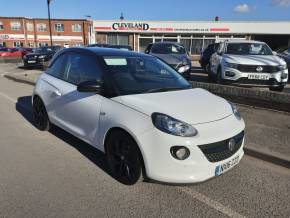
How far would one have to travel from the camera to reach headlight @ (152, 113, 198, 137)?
3.18 metres

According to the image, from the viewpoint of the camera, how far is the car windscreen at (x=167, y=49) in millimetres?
12836

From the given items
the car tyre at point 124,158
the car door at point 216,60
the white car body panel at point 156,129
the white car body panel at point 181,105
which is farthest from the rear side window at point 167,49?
the car tyre at point 124,158

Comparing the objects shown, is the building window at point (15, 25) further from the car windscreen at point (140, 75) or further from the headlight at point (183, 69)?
the car windscreen at point (140, 75)

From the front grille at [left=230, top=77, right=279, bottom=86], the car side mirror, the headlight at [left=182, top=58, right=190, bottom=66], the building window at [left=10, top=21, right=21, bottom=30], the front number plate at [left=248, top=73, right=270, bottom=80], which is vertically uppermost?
the building window at [left=10, top=21, right=21, bottom=30]

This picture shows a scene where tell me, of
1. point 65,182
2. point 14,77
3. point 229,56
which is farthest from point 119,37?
point 65,182

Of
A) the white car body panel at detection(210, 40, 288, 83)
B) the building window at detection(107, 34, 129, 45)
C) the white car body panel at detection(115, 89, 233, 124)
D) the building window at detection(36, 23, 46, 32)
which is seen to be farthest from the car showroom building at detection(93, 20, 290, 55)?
the white car body panel at detection(115, 89, 233, 124)

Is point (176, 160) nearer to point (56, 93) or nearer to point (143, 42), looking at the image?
point (56, 93)

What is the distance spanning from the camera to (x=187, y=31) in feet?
123

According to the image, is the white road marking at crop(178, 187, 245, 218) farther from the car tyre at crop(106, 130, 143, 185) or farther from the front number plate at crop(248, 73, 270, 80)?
the front number plate at crop(248, 73, 270, 80)

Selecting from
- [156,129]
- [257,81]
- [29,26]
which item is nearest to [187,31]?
[257,81]

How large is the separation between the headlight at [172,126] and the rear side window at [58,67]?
8.35 feet

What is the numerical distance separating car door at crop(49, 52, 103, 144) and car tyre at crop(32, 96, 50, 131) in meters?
0.59

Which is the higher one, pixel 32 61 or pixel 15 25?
pixel 15 25

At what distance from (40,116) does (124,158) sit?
2.83 metres
